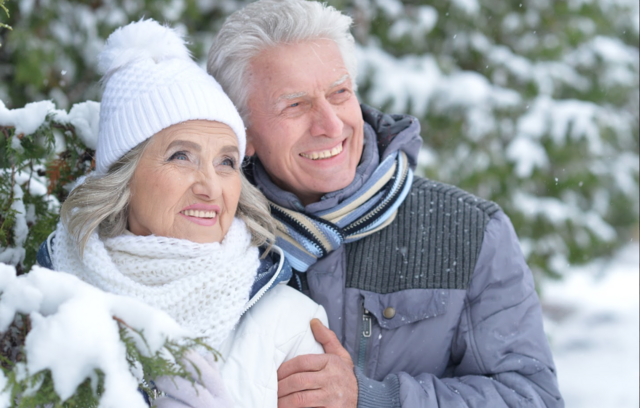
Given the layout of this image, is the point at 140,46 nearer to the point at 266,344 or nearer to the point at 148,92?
the point at 148,92

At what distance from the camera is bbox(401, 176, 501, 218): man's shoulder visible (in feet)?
8.66

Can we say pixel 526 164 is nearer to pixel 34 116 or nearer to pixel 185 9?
pixel 185 9

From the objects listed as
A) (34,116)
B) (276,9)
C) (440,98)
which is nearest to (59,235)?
(34,116)

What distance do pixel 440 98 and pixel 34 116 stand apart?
13.1 feet

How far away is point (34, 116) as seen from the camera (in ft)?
7.84

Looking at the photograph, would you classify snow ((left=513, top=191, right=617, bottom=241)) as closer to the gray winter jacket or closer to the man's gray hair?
the gray winter jacket

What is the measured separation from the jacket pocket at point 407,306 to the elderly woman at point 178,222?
318 mm

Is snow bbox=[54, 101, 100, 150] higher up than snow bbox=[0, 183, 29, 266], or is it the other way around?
snow bbox=[54, 101, 100, 150]

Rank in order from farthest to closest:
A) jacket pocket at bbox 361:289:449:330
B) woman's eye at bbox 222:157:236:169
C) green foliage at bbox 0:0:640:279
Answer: green foliage at bbox 0:0:640:279
jacket pocket at bbox 361:289:449:330
woman's eye at bbox 222:157:236:169

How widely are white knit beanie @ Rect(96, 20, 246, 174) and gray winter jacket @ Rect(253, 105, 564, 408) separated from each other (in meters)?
0.63

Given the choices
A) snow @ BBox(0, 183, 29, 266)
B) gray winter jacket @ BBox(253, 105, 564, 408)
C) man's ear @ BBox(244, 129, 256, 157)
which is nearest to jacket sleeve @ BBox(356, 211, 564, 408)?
gray winter jacket @ BBox(253, 105, 564, 408)

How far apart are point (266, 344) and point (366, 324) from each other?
0.51 m

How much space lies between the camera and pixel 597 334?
25.5 ft

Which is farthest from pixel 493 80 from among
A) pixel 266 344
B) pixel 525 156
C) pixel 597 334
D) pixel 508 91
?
pixel 266 344
